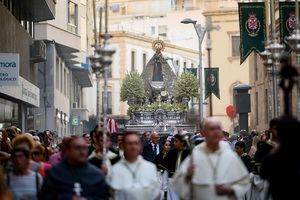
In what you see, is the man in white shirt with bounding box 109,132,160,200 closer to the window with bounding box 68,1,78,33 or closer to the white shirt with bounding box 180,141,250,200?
the white shirt with bounding box 180,141,250,200

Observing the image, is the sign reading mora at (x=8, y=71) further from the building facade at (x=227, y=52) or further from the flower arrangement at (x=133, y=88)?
the building facade at (x=227, y=52)

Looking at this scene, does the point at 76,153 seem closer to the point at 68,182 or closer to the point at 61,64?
the point at 68,182

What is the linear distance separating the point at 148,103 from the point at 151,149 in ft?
91.0

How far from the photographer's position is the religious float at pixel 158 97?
47.3 meters

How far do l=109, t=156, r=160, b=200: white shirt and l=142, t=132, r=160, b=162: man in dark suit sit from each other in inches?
499

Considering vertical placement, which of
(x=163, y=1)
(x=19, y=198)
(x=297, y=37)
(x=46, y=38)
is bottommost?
(x=19, y=198)

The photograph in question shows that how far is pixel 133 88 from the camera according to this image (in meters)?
51.9

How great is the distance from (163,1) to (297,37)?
94640 millimetres

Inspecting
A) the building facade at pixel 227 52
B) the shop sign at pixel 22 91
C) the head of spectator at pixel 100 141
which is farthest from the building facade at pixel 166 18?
the head of spectator at pixel 100 141

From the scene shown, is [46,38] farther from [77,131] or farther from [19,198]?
[19,198]

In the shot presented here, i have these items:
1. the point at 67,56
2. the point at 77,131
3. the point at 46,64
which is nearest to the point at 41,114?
the point at 46,64

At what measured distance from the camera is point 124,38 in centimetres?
9475

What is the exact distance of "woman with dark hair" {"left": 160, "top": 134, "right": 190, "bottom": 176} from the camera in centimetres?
1644

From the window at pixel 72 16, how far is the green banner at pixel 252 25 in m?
29.2
